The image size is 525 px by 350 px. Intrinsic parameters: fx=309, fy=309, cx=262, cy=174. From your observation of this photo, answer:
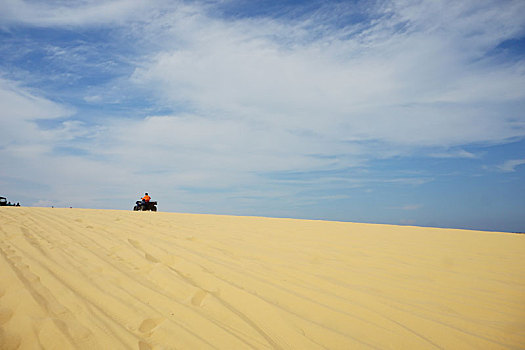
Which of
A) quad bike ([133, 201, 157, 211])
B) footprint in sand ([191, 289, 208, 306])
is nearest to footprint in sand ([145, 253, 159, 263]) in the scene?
footprint in sand ([191, 289, 208, 306])

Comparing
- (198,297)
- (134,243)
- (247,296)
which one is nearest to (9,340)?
(198,297)

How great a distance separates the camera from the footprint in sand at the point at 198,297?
→ 2.75 metres

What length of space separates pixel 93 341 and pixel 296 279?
2.05 meters

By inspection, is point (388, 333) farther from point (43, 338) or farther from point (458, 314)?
point (43, 338)

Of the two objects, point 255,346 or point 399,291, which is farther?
point 399,291

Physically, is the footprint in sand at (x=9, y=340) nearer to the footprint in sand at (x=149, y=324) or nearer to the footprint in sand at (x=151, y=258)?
the footprint in sand at (x=149, y=324)

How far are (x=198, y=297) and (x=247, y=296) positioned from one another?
0.45m

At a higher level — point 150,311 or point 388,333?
point 150,311

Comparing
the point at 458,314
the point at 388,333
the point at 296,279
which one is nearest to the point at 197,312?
the point at 296,279

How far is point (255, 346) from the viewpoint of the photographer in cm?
214

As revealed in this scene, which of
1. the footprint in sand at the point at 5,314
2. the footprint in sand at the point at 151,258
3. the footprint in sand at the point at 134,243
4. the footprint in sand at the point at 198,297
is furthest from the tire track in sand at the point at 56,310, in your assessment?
the footprint in sand at the point at 134,243

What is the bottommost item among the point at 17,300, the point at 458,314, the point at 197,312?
the point at 458,314

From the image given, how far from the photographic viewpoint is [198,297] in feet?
9.39

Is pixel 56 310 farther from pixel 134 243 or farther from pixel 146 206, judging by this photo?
pixel 146 206
